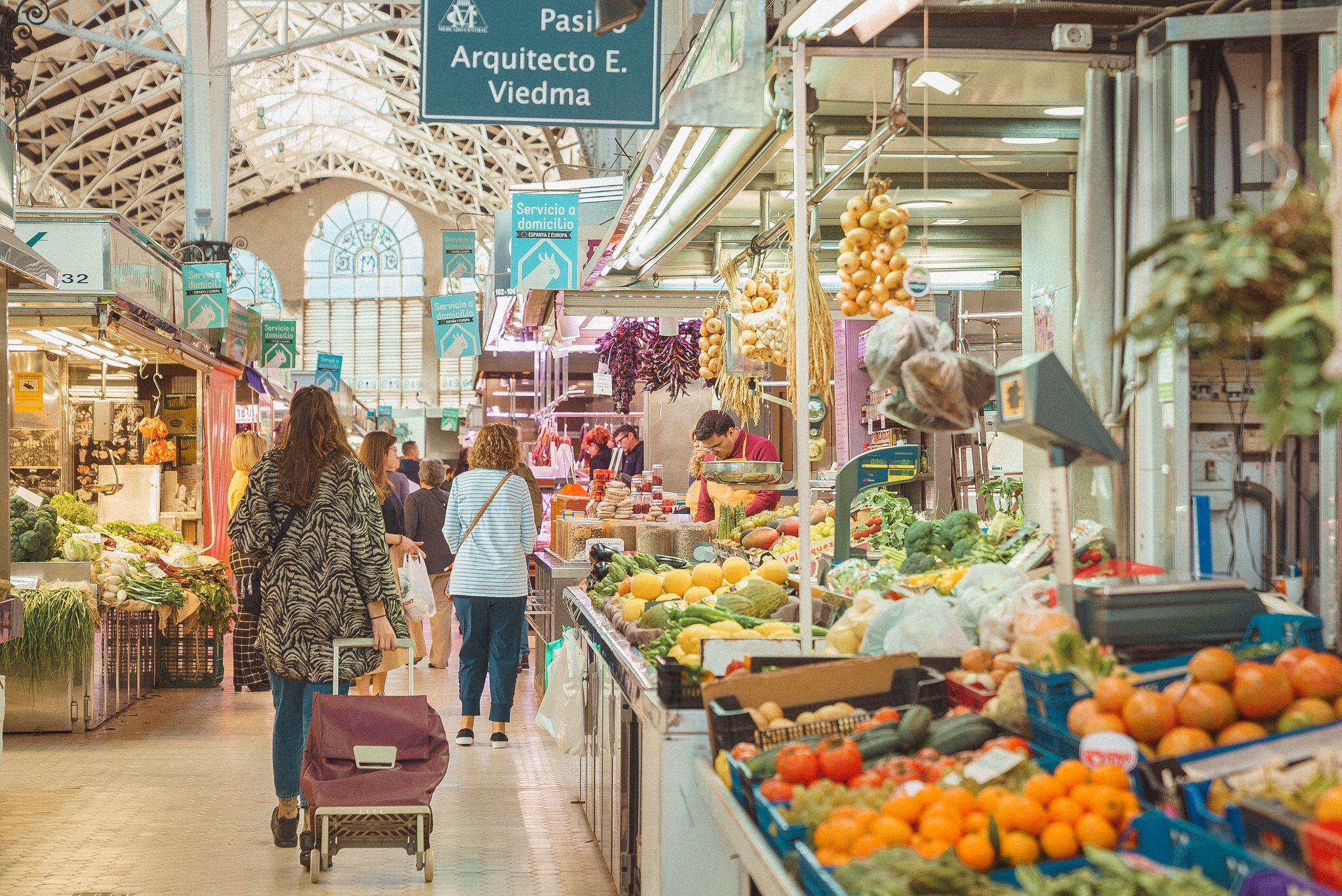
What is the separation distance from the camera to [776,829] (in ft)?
7.54

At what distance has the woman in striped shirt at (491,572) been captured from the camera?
648 centimetres

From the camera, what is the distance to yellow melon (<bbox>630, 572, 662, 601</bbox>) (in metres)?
4.91

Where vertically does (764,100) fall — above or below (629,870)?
above

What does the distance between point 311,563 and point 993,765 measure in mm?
2887

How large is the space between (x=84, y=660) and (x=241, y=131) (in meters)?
27.1

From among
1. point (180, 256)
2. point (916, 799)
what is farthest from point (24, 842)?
point (180, 256)

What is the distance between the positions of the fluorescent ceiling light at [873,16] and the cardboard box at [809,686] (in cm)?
170

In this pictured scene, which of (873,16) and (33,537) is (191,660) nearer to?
(33,537)

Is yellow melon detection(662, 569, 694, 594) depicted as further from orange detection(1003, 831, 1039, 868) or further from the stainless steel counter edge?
orange detection(1003, 831, 1039, 868)

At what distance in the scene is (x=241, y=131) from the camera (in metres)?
31.3

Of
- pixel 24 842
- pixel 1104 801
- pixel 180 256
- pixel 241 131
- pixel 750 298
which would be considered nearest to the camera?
pixel 1104 801

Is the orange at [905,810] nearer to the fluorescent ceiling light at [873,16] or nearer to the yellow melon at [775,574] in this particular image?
the fluorescent ceiling light at [873,16]

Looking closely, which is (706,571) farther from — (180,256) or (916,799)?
(180,256)

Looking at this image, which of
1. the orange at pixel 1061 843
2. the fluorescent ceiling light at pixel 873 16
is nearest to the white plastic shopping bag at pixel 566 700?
the fluorescent ceiling light at pixel 873 16
